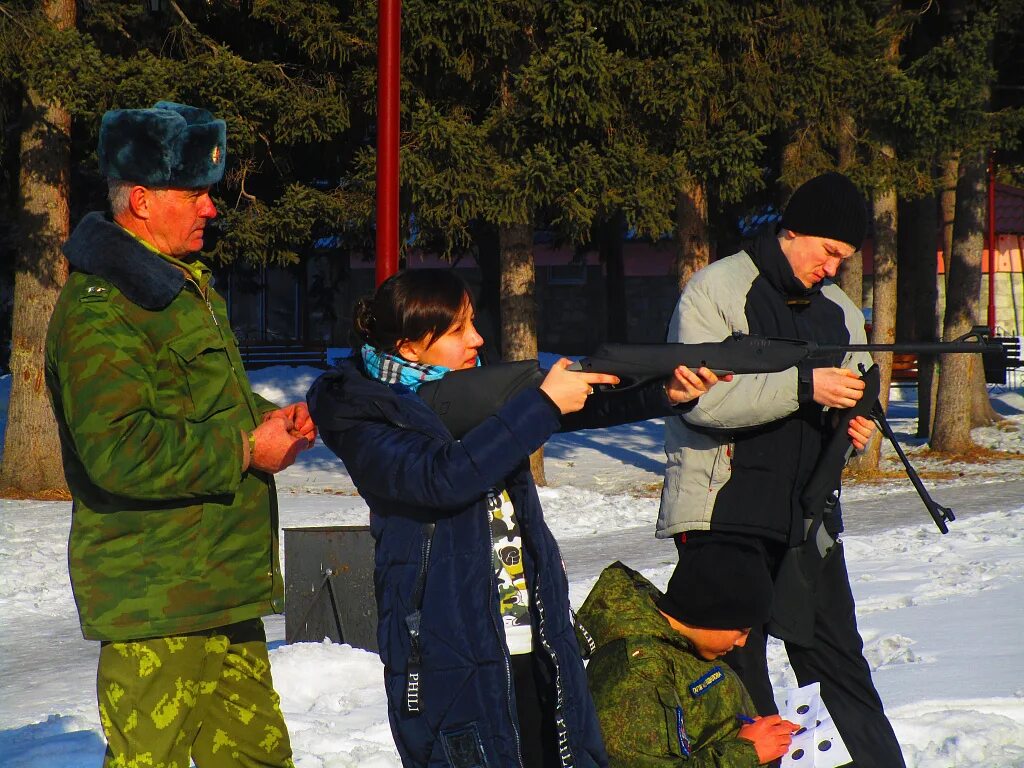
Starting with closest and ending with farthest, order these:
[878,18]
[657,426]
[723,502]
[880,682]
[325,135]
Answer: [723,502], [880,682], [325,135], [878,18], [657,426]

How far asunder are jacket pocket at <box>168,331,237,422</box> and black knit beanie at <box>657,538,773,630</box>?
125cm

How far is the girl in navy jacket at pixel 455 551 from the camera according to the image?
2.67 m

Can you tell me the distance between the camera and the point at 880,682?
218 inches

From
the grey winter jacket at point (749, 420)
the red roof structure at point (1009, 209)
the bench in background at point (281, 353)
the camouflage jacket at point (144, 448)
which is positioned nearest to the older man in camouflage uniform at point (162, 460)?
the camouflage jacket at point (144, 448)

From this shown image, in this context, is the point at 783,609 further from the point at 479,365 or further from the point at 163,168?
the point at 163,168

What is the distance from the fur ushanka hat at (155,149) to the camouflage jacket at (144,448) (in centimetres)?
15

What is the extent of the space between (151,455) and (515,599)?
88 cm

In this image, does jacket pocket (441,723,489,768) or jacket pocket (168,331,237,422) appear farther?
jacket pocket (168,331,237,422)

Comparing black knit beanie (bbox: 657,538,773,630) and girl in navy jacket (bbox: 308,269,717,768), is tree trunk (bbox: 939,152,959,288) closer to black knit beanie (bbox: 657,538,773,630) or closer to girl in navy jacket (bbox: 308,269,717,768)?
black knit beanie (bbox: 657,538,773,630)

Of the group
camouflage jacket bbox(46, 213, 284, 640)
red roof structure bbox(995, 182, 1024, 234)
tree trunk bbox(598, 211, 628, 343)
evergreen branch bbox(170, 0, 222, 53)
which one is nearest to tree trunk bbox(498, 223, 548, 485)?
evergreen branch bbox(170, 0, 222, 53)

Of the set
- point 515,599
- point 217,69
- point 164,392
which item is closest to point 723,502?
point 515,599

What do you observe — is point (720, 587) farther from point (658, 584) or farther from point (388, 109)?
point (388, 109)

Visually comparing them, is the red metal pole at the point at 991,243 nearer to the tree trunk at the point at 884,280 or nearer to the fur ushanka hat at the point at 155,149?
the tree trunk at the point at 884,280

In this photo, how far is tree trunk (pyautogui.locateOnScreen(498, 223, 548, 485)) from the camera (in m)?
13.6
